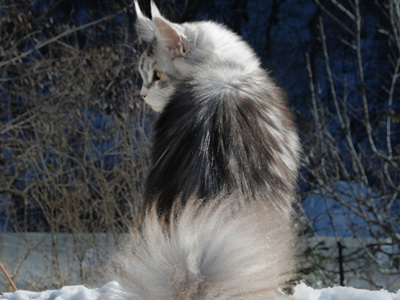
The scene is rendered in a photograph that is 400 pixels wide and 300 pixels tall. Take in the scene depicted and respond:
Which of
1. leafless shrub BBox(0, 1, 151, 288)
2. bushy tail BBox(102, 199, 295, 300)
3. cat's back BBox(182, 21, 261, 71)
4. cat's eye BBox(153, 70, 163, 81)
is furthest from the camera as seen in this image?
leafless shrub BBox(0, 1, 151, 288)

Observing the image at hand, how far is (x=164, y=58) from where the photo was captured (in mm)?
1986

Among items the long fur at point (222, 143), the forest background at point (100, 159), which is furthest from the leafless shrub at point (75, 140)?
the long fur at point (222, 143)

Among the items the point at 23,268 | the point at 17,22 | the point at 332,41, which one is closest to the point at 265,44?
the point at 332,41

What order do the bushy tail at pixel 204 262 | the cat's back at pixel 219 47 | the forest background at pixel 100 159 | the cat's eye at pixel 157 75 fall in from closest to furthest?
the bushy tail at pixel 204 262
the cat's back at pixel 219 47
the cat's eye at pixel 157 75
the forest background at pixel 100 159

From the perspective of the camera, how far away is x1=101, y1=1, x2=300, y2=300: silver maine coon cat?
107 cm

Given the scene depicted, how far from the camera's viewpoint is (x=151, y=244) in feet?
3.67

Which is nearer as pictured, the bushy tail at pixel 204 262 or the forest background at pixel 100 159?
the bushy tail at pixel 204 262

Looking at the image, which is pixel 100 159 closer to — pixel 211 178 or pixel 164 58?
pixel 164 58

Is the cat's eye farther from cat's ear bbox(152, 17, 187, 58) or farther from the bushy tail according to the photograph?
the bushy tail

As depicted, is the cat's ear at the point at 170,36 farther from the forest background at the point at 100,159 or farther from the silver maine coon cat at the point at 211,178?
the forest background at the point at 100,159

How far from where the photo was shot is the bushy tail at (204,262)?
1048 millimetres

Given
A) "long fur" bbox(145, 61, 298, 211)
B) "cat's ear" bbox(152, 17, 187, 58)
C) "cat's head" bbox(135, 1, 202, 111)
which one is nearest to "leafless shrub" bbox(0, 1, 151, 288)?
"cat's head" bbox(135, 1, 202, 111)

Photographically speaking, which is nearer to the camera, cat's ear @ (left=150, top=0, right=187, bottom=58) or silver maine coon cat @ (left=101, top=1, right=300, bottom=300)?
silver maine coon cat @ (left=101, top=1, right=300, bottom=300)

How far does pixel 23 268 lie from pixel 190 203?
384 cm
